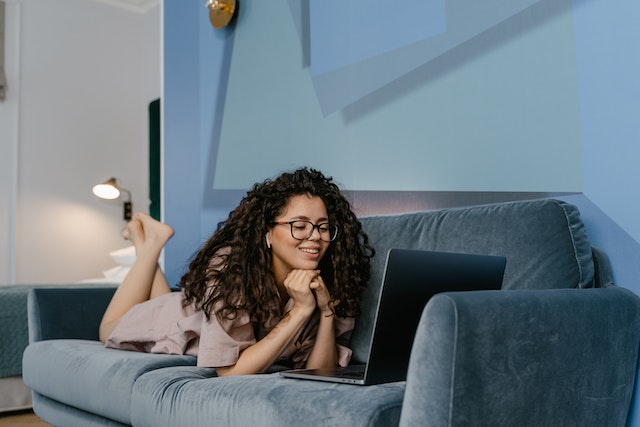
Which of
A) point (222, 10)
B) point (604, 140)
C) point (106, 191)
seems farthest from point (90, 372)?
point (106, 191)

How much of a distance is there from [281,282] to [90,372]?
60 cm

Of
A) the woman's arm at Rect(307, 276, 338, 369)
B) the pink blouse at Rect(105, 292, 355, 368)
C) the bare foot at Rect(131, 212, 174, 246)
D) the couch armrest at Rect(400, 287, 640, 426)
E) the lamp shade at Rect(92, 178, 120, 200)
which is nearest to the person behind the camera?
the couch armrest at Rect(400, 287, 640, 426)

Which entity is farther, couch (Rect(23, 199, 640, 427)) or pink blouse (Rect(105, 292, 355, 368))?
pink blouse (Rect(105, 292, 355, 368))

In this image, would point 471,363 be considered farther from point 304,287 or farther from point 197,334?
point 197,334

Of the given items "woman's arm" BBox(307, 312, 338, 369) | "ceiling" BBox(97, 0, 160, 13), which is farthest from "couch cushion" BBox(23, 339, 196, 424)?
"ceiling" BBox(97, 0, 160, 13)

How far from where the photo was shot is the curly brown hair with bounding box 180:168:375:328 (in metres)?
1.70

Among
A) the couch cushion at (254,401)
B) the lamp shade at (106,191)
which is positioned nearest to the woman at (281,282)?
the couch cushion at (254,401)

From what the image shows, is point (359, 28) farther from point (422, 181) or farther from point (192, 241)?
point (192, 241)

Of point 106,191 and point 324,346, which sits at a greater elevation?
point 106,191

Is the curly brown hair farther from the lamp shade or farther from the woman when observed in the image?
the lamp shade

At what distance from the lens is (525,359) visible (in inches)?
47.3

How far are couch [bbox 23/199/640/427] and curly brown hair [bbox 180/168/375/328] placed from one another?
99 mm

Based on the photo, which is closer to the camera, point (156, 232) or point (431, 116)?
point (431, 116)

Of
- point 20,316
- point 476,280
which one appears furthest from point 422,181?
point 20,316
